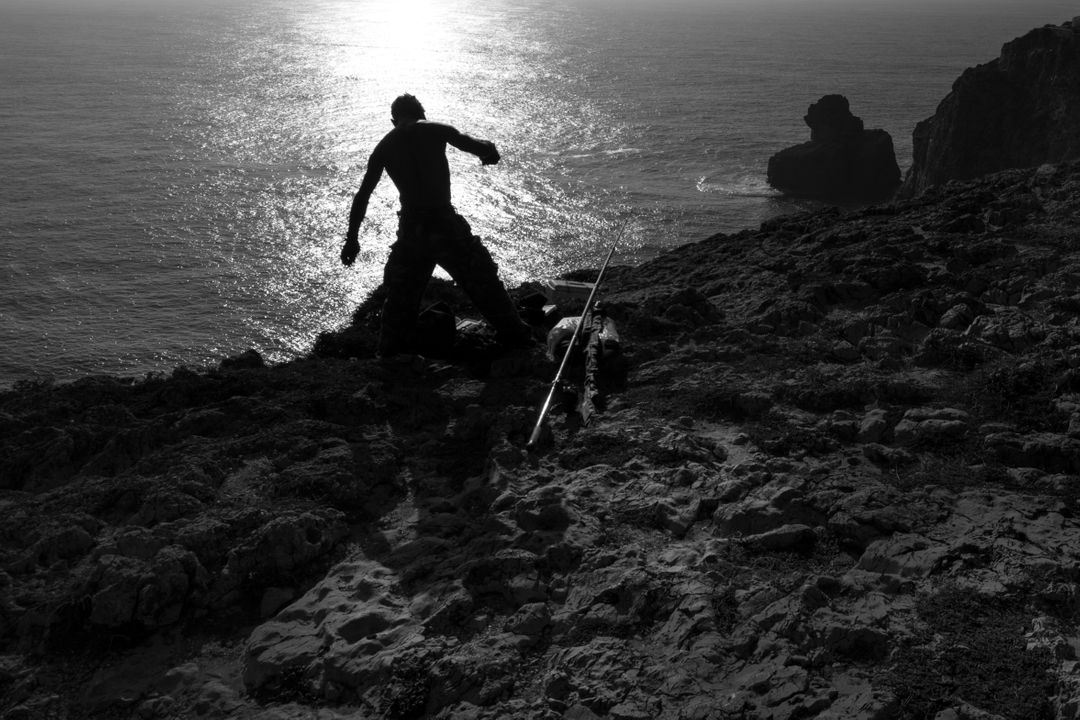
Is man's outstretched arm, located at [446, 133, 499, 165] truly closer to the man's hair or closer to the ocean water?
the man's hair

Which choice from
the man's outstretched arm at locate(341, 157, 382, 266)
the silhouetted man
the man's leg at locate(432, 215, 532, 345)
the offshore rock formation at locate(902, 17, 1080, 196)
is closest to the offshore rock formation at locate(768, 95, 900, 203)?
the offshore rock formation at locate(902, 17, 1080, 196)

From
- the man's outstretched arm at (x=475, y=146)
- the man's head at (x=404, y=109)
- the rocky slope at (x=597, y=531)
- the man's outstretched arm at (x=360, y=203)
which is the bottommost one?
the rocky slope at (x=597, y=531)

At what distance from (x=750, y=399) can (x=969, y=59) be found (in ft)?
258

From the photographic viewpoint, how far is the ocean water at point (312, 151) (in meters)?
20.4

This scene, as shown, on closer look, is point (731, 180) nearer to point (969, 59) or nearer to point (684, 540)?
point (684, 540)

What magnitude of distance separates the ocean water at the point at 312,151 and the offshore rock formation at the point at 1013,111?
20.1ft

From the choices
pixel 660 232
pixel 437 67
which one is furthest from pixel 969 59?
pixel 660 232

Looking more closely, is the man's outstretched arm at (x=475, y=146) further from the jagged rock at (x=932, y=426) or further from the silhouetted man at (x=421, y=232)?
the jagged rock at (x=932, y=426)

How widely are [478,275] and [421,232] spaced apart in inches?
27.6

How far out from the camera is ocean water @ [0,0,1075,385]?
20.4m

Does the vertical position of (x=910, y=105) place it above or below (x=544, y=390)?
above

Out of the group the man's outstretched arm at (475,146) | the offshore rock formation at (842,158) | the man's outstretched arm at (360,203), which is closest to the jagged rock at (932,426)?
the man's outstretched arm at (475,146)

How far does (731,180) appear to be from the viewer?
1471 inches

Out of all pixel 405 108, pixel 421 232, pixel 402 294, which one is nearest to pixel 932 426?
pixel 421 232
